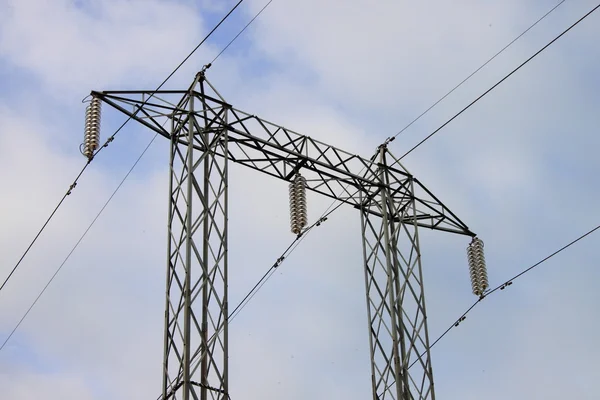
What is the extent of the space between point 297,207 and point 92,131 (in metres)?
4.32

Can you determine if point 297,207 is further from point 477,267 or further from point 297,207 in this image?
point 477,267

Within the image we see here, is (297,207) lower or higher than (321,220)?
lower

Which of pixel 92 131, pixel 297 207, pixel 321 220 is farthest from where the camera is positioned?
pixel 321 220

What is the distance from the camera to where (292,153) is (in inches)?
894

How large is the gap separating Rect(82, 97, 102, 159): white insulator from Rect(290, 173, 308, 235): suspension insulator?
4088mm

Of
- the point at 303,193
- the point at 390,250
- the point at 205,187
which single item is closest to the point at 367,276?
the point at 390,250

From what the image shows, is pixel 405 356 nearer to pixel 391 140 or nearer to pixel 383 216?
pixel 383 216

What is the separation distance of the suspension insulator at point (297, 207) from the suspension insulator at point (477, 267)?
466 cm

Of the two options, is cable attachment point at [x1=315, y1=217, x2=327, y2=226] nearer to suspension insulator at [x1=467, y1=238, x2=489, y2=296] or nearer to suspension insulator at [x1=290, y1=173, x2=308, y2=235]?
suspension insulator at [x1=290, y1=173, x2=308, y2=235]

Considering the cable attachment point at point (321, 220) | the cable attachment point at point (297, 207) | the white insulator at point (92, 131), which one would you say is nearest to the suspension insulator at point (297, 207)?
the cable attachment point at point (297, 207)

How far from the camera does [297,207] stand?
73.5ft

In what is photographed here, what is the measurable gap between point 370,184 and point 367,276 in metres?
1.92

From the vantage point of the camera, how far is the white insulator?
67.1 ft

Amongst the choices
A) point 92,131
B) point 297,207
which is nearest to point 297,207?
point 297,207
